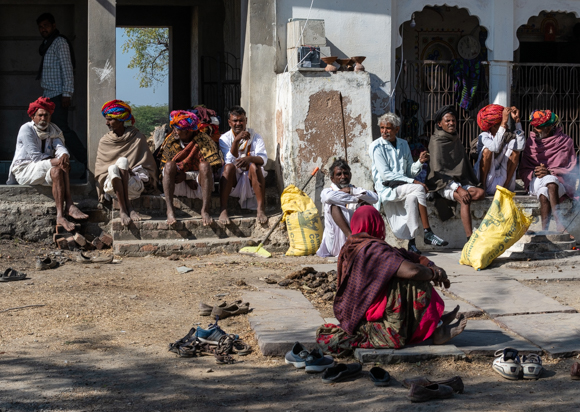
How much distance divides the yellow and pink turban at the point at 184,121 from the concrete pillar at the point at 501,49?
4.03 metres

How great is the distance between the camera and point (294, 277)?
650 centimetres

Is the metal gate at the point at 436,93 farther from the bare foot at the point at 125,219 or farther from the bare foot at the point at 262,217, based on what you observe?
the bare foot at the point at 125,219

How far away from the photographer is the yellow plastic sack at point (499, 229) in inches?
274

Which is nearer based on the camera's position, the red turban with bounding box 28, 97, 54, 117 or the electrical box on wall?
the red turban with bounding box 28, 97, 54, 117

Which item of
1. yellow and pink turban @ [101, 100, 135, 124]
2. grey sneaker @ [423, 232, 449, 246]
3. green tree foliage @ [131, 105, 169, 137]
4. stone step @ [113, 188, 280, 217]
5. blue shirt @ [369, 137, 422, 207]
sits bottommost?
grey sneaker @ [423, 232, 449, 246]

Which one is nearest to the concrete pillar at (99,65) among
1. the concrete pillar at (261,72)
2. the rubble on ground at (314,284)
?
the concrete pillar at (261,72)

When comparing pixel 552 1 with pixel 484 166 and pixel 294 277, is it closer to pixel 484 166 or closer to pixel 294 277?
pixel 484 166

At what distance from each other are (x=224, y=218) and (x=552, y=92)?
193 inches

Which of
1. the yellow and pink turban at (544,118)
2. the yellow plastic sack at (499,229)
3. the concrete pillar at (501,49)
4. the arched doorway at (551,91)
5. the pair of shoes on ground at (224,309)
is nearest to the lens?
the pair of shoes on ground at (224,309)

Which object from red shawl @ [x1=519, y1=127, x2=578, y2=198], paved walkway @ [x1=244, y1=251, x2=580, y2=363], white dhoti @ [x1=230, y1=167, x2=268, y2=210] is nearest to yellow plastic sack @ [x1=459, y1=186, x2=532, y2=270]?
paved walkway @ [x1=244, y1=251, x2=580, y2=363]

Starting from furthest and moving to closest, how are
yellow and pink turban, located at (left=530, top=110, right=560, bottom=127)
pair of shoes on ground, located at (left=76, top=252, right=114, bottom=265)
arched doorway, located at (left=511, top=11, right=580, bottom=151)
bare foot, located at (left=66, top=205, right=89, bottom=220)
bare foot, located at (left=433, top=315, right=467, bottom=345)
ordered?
arched doorway, located at (left=511, top=11, right=580, bottom=151) → yellow and pink turban, located at (left=530, top=110, right=560, bottom=127) → bare foot, located at (left=66, top=205, right=89, bottom=220) → pair of shoes on ground, located at (left=76, top=252, right=114, bottom=265) → bare foot, located at (left=433, top=315, right=467, bottom=345)

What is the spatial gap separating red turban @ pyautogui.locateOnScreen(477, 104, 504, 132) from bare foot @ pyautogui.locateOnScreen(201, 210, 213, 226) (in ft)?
11.6

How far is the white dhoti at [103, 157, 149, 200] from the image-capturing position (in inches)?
316

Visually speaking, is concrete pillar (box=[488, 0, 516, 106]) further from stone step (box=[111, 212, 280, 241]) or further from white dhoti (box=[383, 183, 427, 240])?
stone step (box=[111, 212, 280, 241])
